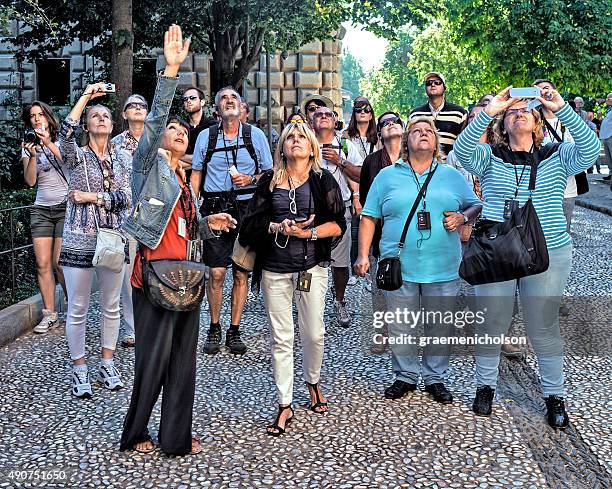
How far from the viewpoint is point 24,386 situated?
616cm

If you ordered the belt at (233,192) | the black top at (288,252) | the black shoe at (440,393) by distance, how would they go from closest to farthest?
the black top at (288,252), the black shoe at (440,393), the belt at (233,192)

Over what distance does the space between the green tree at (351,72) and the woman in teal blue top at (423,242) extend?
152062 millimetres

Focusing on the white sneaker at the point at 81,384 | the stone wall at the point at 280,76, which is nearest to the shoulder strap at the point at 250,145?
the white sneaker at the point at 81,384

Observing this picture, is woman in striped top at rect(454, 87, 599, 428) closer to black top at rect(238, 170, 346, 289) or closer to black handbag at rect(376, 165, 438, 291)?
black handbag at rect(376, 165, 438, 291)

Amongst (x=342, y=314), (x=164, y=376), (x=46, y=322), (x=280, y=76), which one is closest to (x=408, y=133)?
(x=164, y=376)

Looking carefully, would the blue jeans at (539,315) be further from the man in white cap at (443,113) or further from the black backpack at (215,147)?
the man in white cap at (443,113)

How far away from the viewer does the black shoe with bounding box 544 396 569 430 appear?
17.2 ft

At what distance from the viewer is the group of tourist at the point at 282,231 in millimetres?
4859

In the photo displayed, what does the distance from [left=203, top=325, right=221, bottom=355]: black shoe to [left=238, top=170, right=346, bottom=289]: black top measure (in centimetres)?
152

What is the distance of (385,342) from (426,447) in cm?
240

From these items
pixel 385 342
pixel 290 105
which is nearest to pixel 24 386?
pixel 385 342

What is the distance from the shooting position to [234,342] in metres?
7.05

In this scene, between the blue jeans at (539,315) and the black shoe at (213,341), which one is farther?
the black shoe at (213,341)

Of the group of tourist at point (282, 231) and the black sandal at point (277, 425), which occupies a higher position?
the group of tourist at point (282, 231)
